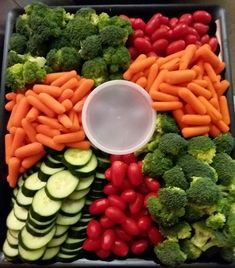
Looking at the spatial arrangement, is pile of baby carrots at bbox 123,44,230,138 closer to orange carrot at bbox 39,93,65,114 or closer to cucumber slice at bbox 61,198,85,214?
orange carrot at bbox 39,93,65,114

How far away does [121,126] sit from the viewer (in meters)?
1.56

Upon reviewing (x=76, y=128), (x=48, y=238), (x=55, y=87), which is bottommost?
(x=48, y=238)

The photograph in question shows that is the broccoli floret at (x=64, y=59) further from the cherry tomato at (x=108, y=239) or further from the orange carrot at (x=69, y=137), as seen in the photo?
the cherry tomato at (x=108, y=239)

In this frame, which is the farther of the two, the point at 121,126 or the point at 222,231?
the point at 121,126

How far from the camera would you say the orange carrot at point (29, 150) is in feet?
4.94

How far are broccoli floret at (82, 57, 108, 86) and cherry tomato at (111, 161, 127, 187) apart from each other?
0.31m

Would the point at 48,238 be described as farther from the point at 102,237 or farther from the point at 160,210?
the point at 160,210

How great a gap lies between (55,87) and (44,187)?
1.10 feet

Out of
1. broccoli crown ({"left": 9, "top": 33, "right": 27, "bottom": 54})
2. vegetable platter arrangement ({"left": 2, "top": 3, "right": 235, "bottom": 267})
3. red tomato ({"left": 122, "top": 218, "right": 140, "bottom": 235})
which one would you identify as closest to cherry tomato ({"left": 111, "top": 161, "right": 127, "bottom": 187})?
vegetable platter arrangement ({"left": 2, "top": 3, "right": 235, "bottom": 267})

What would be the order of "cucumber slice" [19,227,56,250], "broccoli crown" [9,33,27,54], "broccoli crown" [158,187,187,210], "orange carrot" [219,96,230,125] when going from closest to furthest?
"broccoli crown" [158,187,187,210] → "cucumber slice" [19,227,56,250] → "orange carrot" [219,96,230,125] → "broccoli crown" [9,33,27,54]

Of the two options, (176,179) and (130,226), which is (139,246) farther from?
(176,179)

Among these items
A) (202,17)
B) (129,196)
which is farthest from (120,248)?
(202,17)

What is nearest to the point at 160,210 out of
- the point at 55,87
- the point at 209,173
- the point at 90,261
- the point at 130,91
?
the point at 209,173

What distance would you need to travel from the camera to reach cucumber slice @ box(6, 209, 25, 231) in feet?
4.99
